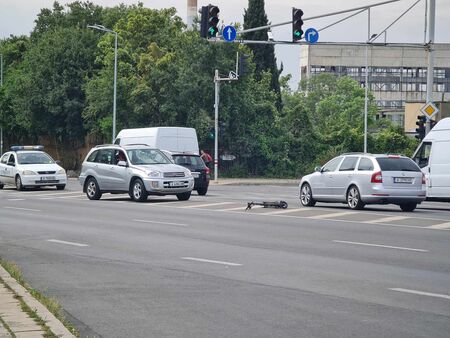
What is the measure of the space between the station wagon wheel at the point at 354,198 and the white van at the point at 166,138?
13.7 meters

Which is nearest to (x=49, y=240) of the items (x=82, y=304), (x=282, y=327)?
(x=82, y=304)

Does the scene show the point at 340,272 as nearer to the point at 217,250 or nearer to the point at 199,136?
the point at 217,250

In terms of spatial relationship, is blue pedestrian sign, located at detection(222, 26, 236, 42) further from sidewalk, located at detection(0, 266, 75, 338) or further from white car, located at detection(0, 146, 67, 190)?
sidewalk, located at detection(0, 266, 75, 338)

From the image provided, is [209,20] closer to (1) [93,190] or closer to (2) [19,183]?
(1) [93,190]

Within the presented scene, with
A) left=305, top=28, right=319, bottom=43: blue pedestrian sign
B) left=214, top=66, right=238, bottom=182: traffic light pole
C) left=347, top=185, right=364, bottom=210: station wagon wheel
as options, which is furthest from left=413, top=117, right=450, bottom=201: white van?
left=214, top=66, right=238, bottom=182: traffic light pole

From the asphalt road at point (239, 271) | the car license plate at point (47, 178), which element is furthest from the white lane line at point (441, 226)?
the car license plate at point (47, 178)

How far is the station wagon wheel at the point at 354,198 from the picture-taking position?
1075 inches

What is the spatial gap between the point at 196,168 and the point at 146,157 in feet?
15.5

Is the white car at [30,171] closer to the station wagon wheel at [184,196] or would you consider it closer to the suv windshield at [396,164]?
the station wagon wheel at [184,196]

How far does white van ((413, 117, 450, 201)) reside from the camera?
30.1 m

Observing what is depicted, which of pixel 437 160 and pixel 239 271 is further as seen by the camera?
pixel 437 160

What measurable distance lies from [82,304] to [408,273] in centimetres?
477

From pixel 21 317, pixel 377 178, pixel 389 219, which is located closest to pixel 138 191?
pixel 377 178

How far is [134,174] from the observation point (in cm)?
3089
